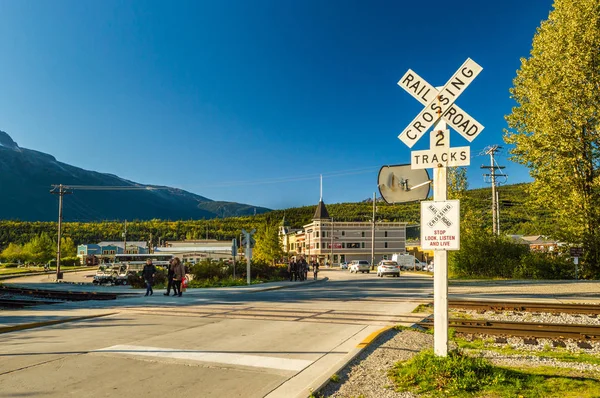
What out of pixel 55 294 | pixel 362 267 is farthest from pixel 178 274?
pixel 362 267

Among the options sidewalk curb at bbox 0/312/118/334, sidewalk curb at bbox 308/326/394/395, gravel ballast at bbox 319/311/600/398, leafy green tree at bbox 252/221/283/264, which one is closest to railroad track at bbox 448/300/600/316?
gravel ballast at bbox 319/311/600/398

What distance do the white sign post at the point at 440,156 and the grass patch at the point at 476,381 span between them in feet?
0.93

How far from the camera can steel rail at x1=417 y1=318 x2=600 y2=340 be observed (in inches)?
391

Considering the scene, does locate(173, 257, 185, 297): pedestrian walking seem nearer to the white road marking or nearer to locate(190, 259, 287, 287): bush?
locate(190, 259, 287, 287): bush

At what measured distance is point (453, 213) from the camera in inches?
232

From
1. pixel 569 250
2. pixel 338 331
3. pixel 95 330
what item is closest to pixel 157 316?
pixel 95 330

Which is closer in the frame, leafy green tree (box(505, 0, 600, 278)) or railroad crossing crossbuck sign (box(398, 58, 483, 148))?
Result: railroad crossing crossbuck sign (box(398, 58, 483, 148))

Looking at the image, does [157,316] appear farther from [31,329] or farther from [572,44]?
[572,44]

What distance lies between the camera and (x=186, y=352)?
802 cm

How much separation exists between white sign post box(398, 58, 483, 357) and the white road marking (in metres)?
2.27

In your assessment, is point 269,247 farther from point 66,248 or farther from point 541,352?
point 66,248

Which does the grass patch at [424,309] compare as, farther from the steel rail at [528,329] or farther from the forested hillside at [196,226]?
the forested hillside at [196,226]

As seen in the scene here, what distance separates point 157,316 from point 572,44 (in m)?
26.1

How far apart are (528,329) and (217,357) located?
687cm
